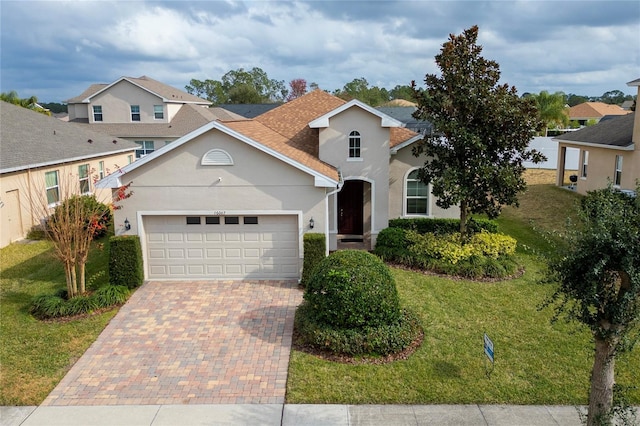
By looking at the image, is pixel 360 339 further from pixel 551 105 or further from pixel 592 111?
pixel 592 111

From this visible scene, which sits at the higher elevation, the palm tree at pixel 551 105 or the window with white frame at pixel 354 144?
the palm tree at pixel 551 105

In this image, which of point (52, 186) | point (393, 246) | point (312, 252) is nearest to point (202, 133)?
point (312, 252)

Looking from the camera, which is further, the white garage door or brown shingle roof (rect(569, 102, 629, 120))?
brown shingle roof (rect(569, 102, 629, 120))

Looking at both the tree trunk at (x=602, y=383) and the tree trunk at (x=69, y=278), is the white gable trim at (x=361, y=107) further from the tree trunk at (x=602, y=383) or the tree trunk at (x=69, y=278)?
the tree trunk at (x=602, y=383)

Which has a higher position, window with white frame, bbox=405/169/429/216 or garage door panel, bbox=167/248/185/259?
window with white frame, bbox=405/169/429/216

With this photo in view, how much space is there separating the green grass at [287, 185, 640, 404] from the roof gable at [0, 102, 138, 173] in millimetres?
15130

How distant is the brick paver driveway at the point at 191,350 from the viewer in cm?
927

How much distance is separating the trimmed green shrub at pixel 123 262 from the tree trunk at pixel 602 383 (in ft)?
38.2

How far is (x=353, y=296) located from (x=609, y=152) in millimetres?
20016

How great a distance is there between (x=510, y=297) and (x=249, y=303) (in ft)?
23.4

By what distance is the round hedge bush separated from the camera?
10.6m

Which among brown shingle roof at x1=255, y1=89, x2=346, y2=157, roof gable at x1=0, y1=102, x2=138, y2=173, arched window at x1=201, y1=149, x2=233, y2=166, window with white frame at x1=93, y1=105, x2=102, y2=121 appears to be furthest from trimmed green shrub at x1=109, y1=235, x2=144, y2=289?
window with white frame at x1=93, y1=105, x2=102, y2=121

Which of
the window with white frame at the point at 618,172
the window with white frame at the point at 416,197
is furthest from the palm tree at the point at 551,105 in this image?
the window with white frame at the point at 416,197

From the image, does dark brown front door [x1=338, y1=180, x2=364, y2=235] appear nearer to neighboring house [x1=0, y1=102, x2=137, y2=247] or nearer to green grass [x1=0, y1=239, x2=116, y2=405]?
green grass [x1=0, y1=239, x2=116, y2=405]
